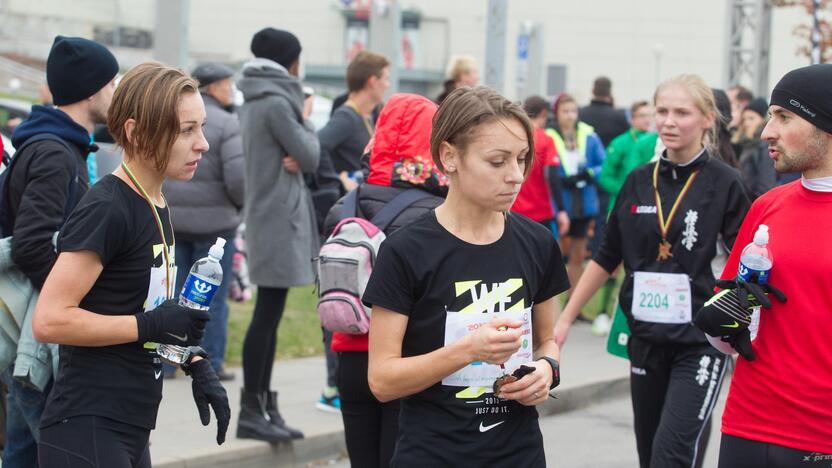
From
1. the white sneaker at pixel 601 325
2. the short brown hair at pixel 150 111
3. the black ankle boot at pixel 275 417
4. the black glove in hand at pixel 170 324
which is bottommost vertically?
the white sneaker at pixel 601 325

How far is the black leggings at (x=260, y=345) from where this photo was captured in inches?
261

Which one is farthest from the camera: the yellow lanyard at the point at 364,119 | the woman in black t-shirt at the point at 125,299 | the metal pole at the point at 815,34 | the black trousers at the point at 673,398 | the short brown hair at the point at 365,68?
the metal pole at the point at 815,34

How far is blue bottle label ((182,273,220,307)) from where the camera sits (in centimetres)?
351

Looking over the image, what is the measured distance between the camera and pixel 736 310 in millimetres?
3748

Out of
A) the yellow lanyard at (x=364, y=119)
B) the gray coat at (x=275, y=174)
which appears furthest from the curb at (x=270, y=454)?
the yellow lanyard at (x=364, y=119)

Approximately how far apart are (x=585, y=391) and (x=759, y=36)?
9.03 m

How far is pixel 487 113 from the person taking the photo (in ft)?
11.1

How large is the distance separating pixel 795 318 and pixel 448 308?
3.76 feet

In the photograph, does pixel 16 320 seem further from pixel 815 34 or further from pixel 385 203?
pixel 815 34

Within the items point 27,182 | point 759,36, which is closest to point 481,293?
point 27,182

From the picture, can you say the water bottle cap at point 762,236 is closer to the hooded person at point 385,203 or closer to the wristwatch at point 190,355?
the hooded person at point 385,203

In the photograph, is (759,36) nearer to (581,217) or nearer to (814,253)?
(581,217)

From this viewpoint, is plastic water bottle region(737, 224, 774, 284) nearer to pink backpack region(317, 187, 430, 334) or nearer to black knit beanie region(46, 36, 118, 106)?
pink backpack region(317, 187, 430, 334)

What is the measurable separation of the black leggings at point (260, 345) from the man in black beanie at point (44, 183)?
2.20 metres
